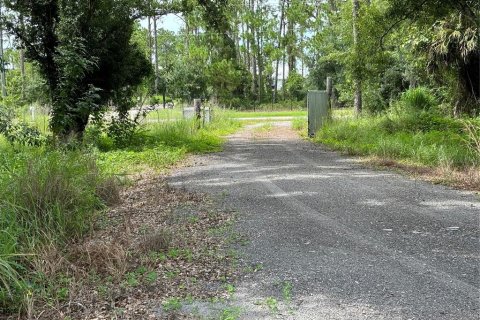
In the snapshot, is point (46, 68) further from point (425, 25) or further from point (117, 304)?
point (425, 25)

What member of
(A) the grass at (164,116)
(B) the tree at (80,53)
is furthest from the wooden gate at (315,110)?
(B) the tree at (80,53)

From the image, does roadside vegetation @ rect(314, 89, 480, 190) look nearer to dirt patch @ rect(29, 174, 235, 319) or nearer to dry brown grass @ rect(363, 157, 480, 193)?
dry brown grass @ rect(363, 157, 480, 193)

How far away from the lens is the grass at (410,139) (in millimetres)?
8469

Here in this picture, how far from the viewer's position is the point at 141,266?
3820 millimetres

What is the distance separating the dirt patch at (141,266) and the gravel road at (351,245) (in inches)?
12.7

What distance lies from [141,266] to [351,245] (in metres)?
1.96

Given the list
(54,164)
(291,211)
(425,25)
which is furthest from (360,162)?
(54,164)

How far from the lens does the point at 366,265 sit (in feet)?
12.7

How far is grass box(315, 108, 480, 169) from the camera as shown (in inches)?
333

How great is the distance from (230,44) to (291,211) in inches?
1435

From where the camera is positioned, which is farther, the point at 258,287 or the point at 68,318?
the point at 258,287

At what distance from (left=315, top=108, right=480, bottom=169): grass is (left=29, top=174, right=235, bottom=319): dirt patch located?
496 cm

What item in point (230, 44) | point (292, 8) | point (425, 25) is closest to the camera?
point (425, 25)

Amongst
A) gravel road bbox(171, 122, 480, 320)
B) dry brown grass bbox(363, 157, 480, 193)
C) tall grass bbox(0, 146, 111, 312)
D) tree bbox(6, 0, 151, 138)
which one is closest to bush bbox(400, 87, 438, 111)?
dry brown grass bbox(363, 157, 480, 193)
